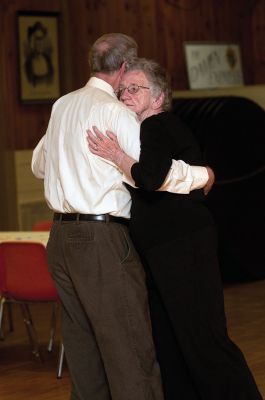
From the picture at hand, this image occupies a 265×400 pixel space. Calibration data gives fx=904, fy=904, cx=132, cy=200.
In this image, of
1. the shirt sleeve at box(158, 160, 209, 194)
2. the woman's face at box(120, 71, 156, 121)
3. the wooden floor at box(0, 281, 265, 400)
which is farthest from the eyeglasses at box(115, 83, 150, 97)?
the wooden floor at box(0, 281, 265, 400)

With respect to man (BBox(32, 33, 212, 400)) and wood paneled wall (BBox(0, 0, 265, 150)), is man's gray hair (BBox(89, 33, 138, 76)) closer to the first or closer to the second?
man (BBox(32, 33, 212, 400))

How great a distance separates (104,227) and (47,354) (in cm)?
271

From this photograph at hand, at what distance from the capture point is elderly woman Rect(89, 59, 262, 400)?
3.67 meters

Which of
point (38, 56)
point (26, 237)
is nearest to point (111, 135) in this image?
point (26, 237)

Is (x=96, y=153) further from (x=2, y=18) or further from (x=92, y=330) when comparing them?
(x=2, y=18)

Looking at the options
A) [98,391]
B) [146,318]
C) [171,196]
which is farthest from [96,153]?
[98,391]

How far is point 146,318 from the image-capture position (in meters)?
3.69

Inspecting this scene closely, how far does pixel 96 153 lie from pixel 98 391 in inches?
40.1

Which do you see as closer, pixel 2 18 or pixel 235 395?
pixel 235 395

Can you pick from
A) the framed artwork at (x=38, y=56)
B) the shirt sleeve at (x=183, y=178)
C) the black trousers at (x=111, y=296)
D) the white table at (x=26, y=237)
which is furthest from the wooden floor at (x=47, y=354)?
the framed artwork at (x=38, y=56)

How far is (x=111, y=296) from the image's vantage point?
361 centimetres

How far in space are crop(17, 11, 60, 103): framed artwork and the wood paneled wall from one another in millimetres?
77

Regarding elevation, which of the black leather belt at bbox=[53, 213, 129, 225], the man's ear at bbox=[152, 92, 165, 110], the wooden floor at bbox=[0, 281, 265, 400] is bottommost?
the wooden floor at bbox=[0, 281, 265, 400]

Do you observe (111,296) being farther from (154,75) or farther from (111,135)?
(154,75)
